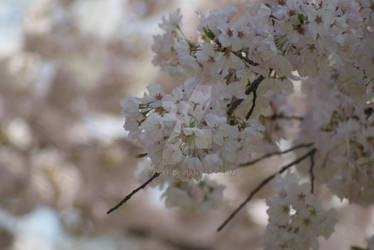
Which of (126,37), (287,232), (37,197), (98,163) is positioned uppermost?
(126,37)

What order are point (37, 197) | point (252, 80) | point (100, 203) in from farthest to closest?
point (100, 203), point (37, 197), point (252, 80)

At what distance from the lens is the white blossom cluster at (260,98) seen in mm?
612

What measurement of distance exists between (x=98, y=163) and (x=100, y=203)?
38 centimetres

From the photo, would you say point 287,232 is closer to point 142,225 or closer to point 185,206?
point 185,206

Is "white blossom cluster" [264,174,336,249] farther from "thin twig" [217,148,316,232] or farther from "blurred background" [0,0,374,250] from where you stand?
"blurred background" [0,0,374,250]

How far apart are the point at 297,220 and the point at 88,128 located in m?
3.01

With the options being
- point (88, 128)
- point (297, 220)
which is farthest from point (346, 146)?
point (88, 128)

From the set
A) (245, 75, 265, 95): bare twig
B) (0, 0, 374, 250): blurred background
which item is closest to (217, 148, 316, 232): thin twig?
(245, 75, 265, 95): bare twig

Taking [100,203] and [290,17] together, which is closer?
[290,17]

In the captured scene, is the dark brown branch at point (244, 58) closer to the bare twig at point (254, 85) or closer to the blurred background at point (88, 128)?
the bare twig at point (254, 85)

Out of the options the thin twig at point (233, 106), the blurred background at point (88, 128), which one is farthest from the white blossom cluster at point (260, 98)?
the blurred background at point (88, 128)

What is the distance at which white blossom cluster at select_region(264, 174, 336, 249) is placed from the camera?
875mm

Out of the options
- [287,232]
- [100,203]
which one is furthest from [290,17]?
[100,203]

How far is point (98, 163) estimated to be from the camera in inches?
129
